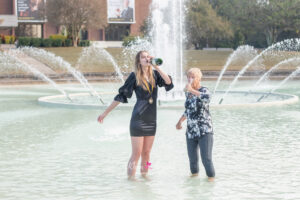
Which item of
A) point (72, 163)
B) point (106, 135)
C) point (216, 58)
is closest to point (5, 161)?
point (72, 163)

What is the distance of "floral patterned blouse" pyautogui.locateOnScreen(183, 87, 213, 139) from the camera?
7.58 meters

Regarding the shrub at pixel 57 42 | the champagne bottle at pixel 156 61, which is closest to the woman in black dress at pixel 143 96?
the champagne bottle at pixel 156 61

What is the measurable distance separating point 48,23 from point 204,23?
2074 cm

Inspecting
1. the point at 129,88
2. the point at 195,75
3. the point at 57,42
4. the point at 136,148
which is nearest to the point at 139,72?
the point at 129,88

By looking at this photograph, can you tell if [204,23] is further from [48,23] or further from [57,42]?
[48,23]

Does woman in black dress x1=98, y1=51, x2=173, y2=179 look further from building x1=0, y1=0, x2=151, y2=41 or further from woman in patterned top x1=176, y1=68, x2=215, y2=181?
building x1=0, y1=0, x2=151, y2=41

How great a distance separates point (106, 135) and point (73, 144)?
126cm

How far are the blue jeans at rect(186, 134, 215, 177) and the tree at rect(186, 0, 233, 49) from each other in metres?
54.8

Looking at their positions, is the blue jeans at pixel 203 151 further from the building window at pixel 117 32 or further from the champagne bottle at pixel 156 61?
the building window at pixel 117 32

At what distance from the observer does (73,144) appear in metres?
11.2

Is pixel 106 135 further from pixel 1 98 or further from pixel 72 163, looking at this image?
pixel 1 98

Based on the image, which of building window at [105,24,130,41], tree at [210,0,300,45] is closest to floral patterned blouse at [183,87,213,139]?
tree at [210,0,300,45]

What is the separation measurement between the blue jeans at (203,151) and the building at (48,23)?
63.5 m

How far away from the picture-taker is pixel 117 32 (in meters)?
81.9
